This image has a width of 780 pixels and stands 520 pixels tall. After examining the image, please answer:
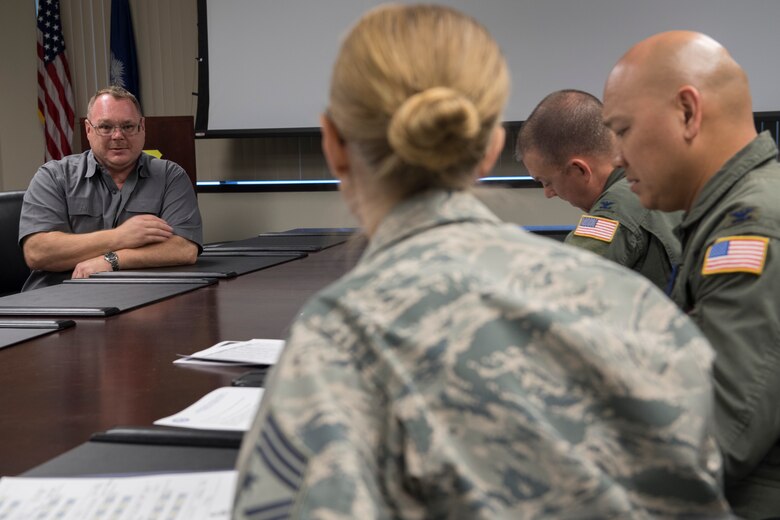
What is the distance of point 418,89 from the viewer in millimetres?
720

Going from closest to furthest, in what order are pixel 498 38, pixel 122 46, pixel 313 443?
A: pixel 313 443, pixel 498 38, pixel 122 46

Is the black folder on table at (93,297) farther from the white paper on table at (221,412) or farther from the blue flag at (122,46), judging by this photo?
the blue flag at (122,46)

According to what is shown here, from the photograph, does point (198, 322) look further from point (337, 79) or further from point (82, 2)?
point (82, 2)

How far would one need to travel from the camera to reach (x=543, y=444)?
2.15ft

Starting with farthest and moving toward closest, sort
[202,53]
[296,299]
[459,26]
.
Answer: [202,53], [296,299], [459,26]

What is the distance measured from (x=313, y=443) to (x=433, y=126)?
26cm

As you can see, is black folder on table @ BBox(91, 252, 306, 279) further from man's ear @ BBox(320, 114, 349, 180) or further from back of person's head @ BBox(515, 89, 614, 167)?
man's ear @ BBox(320, 114, 349, 180)

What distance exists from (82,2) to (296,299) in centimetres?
480

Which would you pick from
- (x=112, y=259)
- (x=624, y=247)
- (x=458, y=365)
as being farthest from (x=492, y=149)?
Answer: (x=112, y=259)

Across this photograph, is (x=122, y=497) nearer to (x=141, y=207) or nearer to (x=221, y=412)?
(x=221, y=412)

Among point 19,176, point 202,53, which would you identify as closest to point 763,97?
point 202,53

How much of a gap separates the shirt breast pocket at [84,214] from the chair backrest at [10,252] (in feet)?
0.80

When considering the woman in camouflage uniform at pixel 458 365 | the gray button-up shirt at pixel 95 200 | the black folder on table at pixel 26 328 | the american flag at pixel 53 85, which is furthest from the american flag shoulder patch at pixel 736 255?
the american flag at pixel 53 85

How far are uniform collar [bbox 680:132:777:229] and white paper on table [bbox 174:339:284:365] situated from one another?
742 mm
